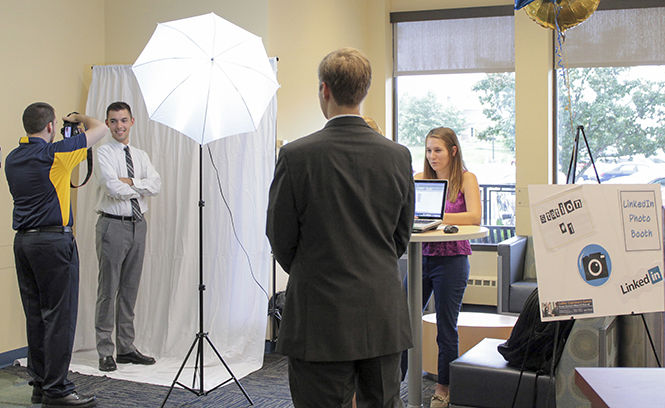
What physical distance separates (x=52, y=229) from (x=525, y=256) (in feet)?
12.5

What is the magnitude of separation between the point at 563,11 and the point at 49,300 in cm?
301

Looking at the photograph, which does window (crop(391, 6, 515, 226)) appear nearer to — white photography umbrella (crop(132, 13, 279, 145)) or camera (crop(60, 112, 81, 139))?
white photography umbrella (crop(132, 13, 279, 145))

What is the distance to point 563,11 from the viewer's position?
9.89 feet

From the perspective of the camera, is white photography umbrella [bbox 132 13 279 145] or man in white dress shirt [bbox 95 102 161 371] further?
man in white dress shirt [bbox 95 102 161 371]

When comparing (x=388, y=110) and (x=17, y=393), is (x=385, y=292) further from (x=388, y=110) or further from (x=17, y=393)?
(x=388, y=110)

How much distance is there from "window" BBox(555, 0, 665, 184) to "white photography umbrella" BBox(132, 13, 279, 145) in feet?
11.7

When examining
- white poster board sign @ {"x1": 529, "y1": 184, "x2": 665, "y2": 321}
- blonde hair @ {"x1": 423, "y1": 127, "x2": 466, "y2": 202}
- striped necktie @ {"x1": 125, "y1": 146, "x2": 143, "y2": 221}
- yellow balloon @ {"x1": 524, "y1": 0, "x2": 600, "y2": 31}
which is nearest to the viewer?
white poster board sign @ {"x1": 529, "y1": 184, "x2": 665, "y2": 321}

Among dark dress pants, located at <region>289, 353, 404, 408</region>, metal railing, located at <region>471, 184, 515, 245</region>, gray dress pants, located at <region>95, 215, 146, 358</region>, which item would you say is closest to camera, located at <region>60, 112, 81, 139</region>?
gray dress pants, located at <region>95, 215, 146, 358</region>

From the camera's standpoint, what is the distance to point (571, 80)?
20.9 ft

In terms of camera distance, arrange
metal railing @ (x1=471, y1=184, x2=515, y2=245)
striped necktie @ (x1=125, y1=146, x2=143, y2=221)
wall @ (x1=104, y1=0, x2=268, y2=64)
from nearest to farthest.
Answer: striped necktie @ (x1=125, y1=146, x2=143, y2=221) → wall @ (x1=104, y1=0, x2=268, y2=64) → metal railing @ (x1=471, y1=184, x2=515, y2=245)

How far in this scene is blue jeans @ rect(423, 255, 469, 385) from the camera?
3312mm

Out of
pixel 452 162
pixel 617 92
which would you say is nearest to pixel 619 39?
pixel 617 92

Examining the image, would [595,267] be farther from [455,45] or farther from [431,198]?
[455,45]

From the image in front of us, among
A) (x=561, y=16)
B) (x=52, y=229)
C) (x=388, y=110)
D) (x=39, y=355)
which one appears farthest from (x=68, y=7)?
(x=561, y=16)
